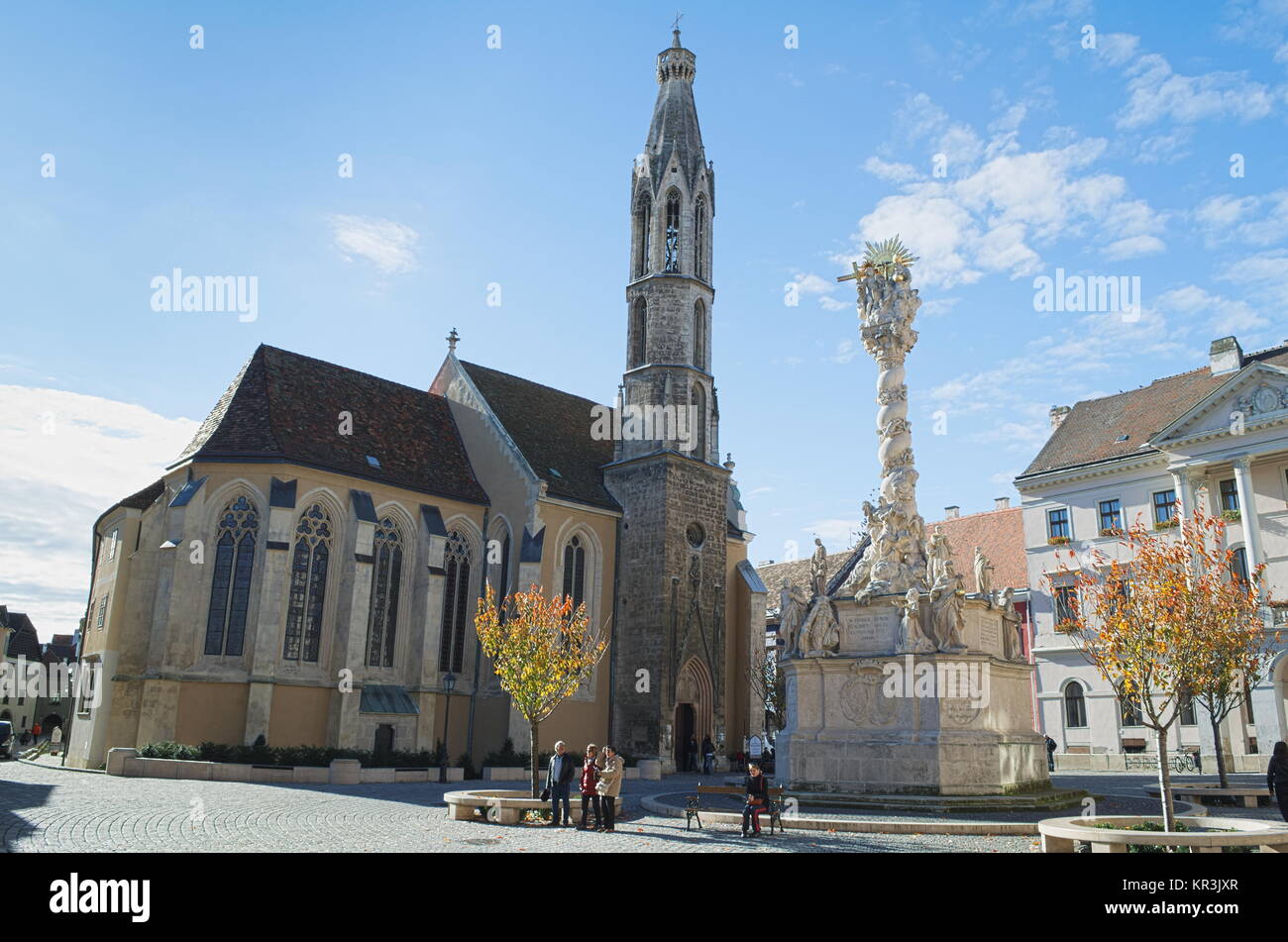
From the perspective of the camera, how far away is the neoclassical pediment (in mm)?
32469

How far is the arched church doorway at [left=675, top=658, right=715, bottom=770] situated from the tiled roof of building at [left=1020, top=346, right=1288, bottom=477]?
53.8 feet

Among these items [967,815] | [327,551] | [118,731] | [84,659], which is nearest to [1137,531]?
[967,815]

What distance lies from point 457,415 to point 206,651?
13.1 meters

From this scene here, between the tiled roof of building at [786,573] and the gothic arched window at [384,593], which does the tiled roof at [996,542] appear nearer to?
the tiled roof of building at [786,573]

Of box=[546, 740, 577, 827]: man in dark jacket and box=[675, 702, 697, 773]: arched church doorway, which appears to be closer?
box=[546, 740, 577, 827]: man in dark jacket

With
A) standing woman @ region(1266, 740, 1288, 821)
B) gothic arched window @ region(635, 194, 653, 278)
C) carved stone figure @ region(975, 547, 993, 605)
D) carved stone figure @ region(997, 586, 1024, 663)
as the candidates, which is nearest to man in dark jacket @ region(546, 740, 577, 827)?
carved stone figure @ region(975, 547, 993, 605)

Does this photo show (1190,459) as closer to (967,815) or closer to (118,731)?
(967,815)

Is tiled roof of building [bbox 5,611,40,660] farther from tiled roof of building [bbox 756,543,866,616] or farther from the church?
tiled roof of building [bbox 756,543,866,616]

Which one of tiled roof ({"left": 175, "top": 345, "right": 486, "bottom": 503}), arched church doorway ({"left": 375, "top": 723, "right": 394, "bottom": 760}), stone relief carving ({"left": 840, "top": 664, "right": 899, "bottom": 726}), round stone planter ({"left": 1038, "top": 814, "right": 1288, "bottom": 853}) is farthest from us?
tiled roof ({"left": 175, "top": 345, "right": 486, "bottom": 503})

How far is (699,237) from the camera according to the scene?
37.7 m

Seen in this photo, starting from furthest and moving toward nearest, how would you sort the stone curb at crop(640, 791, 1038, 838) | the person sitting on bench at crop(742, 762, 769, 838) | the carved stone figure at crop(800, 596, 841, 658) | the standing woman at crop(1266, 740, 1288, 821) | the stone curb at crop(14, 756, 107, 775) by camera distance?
the stone curb at crop(14, 756, 107, 775)
the carved stone figure at crop(800, 596, 841, 658)
the standing woman at crop(1266, 740, 1288, 821)
the person sitting on bench at crop(742, 762, 769, 838)
the stone curb at crop(640, 791, 1038, 838)

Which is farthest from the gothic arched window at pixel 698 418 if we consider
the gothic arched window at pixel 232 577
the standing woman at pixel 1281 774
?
the standing woman at pixel 1281 774

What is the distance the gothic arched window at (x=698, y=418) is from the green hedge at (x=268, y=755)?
15.0 m
